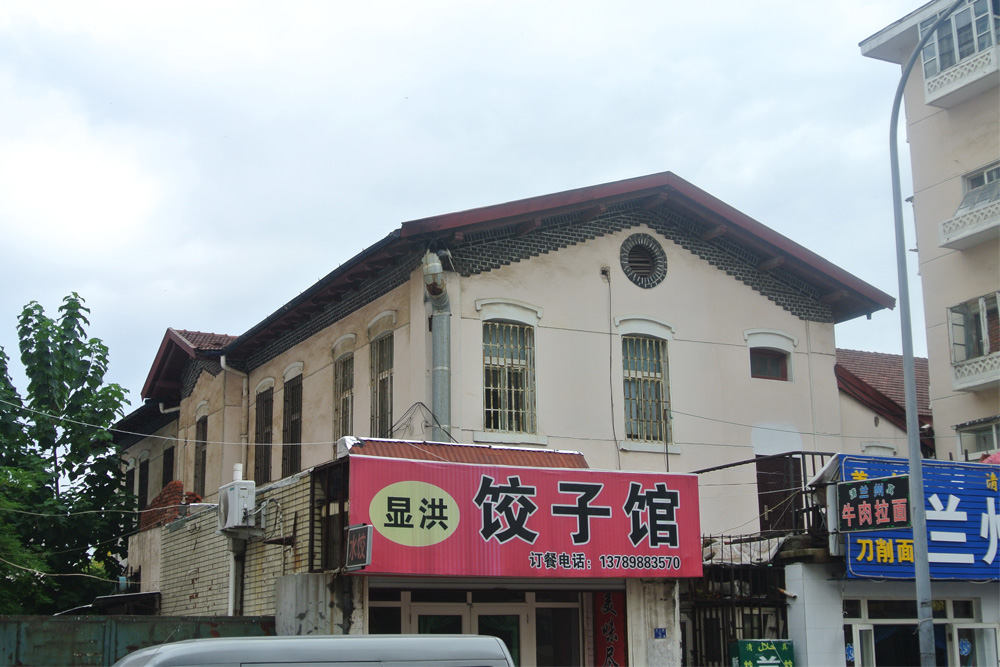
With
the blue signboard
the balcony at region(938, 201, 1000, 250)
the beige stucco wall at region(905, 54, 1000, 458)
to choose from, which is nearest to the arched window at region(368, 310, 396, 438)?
the blue signboard

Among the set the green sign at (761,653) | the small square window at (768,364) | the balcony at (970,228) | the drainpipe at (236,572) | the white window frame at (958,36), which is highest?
the white window frame at (958,36)

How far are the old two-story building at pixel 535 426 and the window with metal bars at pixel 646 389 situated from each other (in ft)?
0.13

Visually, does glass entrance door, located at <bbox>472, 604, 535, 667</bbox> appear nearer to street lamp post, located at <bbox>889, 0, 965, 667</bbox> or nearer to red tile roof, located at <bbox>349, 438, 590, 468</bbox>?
red tile roof, located at <bbox>349, 438, 590, 468</bbox>

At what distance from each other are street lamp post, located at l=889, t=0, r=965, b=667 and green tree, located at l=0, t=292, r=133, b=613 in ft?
61.3

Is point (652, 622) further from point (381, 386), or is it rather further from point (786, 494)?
point (381, 386)

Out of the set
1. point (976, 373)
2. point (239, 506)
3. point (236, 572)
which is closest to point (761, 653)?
point (239, 506)

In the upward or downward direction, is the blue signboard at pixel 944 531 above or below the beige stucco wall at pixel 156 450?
below

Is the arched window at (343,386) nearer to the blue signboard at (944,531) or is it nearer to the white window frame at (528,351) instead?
the white window frame at (528,351)

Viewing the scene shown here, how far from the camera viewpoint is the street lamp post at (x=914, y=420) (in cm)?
1413

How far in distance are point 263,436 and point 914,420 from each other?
579 inches

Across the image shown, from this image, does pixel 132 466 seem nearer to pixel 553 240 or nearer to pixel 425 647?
pixel 553 240

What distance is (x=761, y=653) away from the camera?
16.2 m

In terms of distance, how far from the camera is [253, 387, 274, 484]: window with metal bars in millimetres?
24641

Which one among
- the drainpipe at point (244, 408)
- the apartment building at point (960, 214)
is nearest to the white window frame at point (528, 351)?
the drainpipe at point (244, 408)
